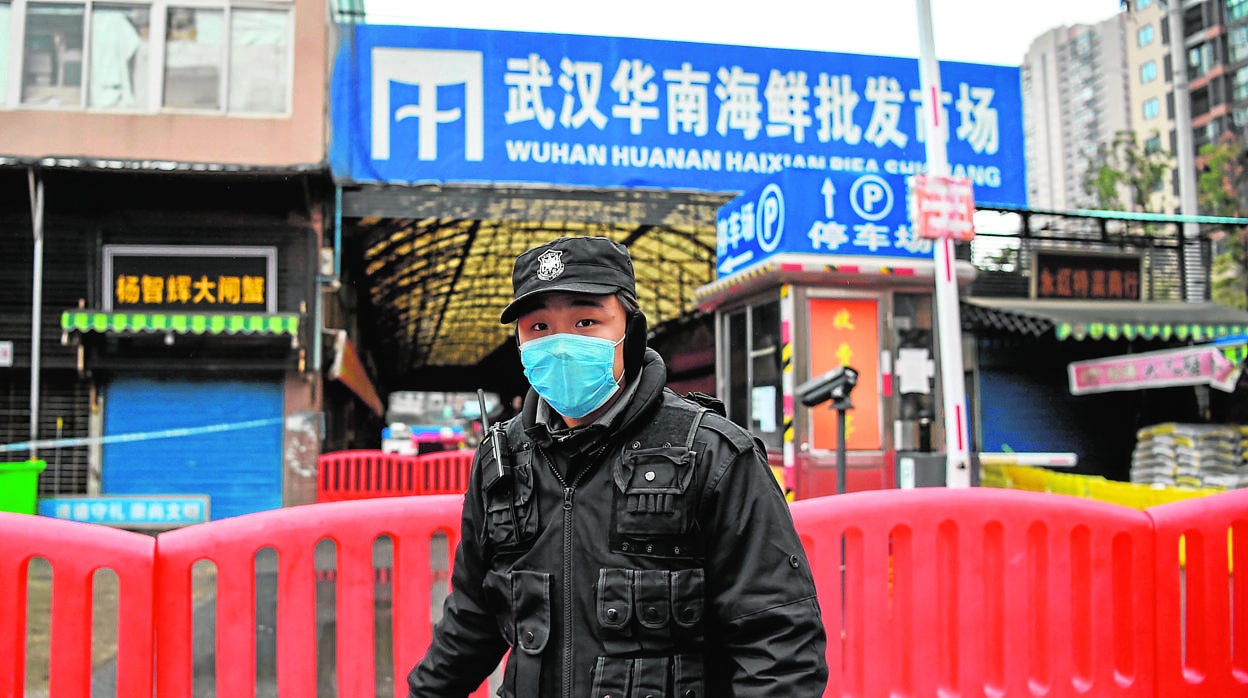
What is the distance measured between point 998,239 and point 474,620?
14.6m

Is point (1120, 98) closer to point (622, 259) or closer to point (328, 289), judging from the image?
point (328, 289)

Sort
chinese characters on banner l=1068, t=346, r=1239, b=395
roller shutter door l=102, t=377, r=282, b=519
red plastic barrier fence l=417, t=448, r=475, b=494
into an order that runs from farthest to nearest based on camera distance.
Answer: red plastic barrier fence l=417, t=448, r=475, b=494, roller shutter door l=102, t=377, r=282, b=519, chinese characters on banner l=1068, t=346, r=1239, b=395

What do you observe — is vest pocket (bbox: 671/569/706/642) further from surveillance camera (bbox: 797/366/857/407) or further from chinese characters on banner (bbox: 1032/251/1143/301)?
chinese characters on banner (bbox: 1032/251/1143/301)

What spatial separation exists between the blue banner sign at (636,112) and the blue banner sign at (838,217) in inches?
155

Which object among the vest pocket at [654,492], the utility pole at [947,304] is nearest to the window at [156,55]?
the utility pole at [947,304]

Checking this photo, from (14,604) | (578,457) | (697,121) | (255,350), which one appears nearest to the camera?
(578,457)

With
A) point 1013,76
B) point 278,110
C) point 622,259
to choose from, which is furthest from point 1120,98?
point 622,259

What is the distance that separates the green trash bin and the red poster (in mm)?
9810

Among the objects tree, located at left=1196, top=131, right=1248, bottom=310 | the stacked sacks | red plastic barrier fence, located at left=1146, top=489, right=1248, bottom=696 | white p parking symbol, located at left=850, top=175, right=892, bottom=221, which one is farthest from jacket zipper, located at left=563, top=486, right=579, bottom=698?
tree, located at left=1196, top=131, right=1248, bottom=310

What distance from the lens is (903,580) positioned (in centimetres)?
378

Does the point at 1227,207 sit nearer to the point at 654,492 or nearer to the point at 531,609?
the point at 654,492

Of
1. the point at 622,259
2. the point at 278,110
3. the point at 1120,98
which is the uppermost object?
the point at 1120,98

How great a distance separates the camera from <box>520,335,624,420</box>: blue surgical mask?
182cm

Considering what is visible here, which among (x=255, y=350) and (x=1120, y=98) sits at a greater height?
(x=1120, y=98)
